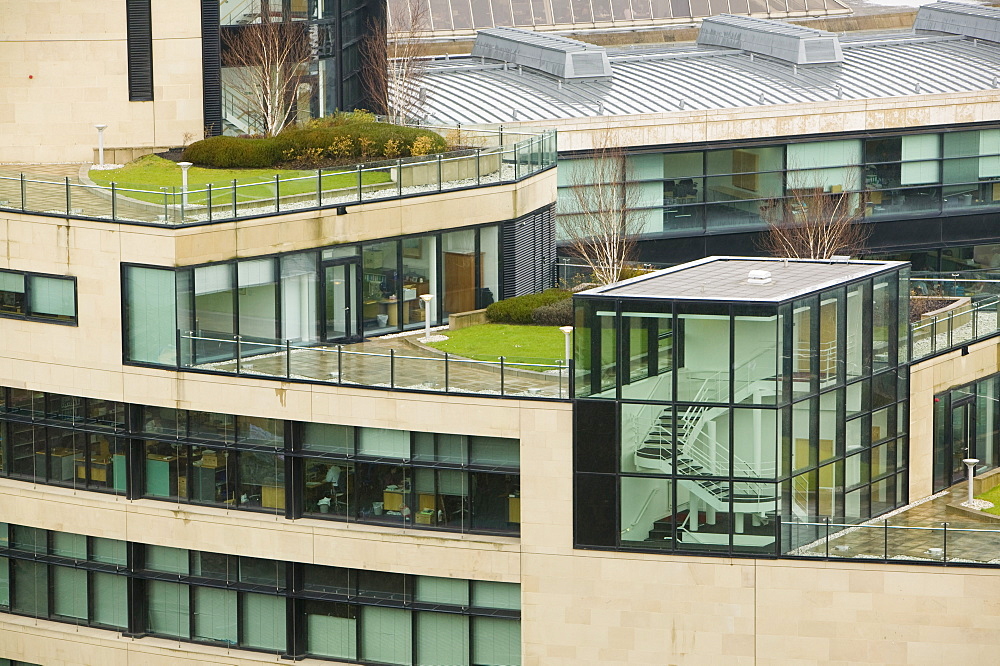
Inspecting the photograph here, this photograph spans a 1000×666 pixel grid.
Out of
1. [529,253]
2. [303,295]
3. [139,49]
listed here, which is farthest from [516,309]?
[139,49]

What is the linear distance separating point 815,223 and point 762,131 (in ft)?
13.9

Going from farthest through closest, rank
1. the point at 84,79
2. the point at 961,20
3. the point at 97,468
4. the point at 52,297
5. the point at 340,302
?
the point at 961,20 → the point at 84,79 → the point at 340,302 → the point at 97,468 → the point at 52,297

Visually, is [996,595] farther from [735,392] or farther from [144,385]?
[144,385]

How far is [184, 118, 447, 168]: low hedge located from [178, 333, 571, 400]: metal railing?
8.14 meters

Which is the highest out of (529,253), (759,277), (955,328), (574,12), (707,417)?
(574,12)

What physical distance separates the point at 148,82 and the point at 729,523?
23290mm

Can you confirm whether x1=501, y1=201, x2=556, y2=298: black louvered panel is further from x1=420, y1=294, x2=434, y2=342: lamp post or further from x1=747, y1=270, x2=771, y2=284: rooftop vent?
x1=747, y1=270, x2=771, y2=284: rooftop vent

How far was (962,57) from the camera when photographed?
3167 inches

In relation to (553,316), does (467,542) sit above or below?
below

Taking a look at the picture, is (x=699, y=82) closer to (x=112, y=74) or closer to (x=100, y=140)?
(x=112, y=74)

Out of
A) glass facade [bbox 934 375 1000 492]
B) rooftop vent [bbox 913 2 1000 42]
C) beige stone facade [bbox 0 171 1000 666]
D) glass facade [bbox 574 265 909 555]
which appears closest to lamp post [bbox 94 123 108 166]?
beige stone facade [bbox 0 171 1000 666]

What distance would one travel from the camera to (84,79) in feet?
184

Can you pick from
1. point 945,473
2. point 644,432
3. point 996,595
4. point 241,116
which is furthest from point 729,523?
point 241,116

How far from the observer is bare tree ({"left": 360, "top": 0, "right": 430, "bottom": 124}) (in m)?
64.2
